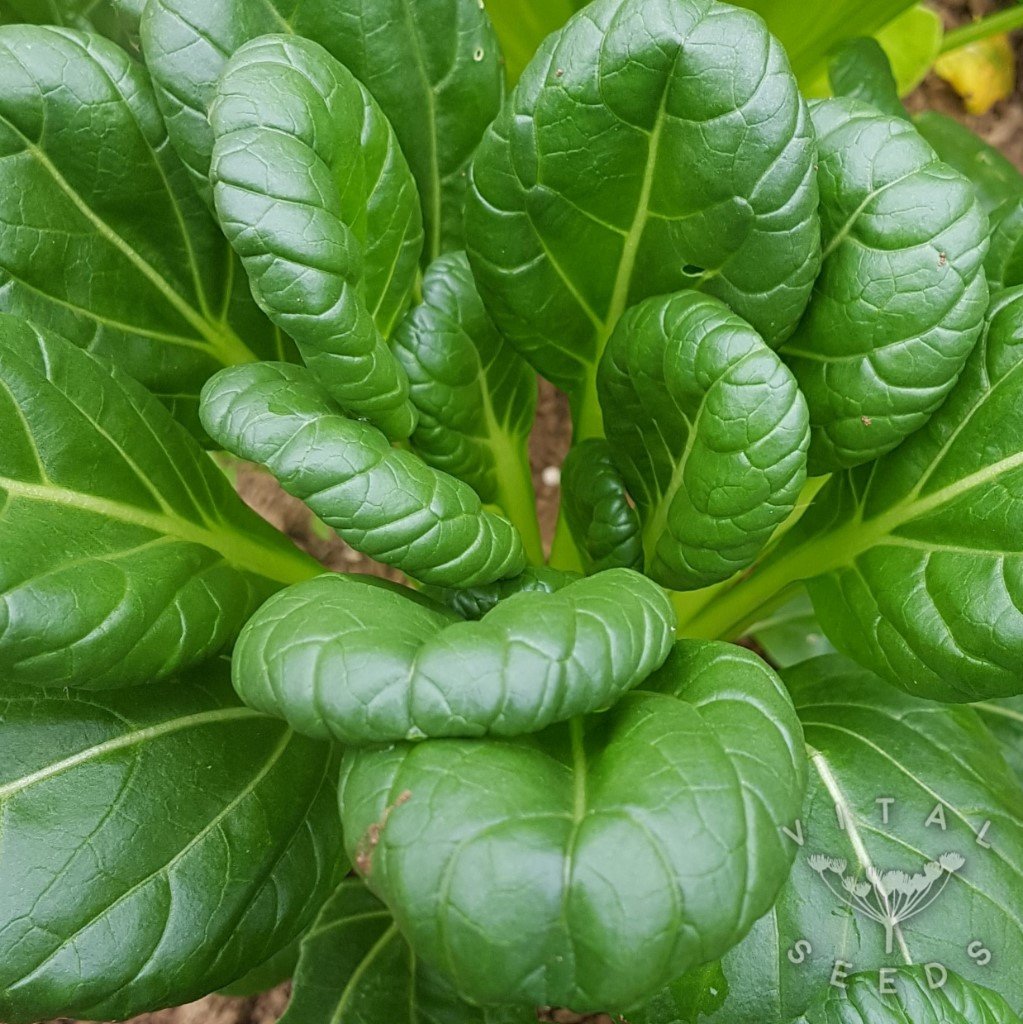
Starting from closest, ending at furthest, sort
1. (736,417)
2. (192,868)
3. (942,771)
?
(736,417) → (192,868) → (942,771)

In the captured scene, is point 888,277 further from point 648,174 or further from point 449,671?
point 449,671

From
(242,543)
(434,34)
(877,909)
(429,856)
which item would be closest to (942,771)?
(877,909)

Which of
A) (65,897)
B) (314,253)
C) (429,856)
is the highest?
(314,253)

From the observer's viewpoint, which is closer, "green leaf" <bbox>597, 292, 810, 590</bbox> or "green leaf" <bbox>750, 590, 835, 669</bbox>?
"green leaf" <bbox>597, 292, 810, 590</bbox>

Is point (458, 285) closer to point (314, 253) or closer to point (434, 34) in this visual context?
point (434, 34)

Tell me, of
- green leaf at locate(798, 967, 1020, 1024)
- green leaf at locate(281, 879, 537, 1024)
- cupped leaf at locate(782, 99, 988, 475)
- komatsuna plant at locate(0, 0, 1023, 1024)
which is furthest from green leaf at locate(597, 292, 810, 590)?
green leaf at locate(281, 879, 537, 1024)

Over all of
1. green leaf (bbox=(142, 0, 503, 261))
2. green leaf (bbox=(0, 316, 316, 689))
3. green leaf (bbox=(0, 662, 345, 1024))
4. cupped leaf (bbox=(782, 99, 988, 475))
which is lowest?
green leaf (bbox=(0, 662, 345, 1024))

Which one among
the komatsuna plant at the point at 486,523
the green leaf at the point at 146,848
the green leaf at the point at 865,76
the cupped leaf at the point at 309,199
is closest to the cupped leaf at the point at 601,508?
the komatsuna plant at the point at 486,523

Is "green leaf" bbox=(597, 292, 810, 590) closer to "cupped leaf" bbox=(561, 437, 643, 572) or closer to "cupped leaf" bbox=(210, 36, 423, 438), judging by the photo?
"cupped leaf" bbox=(561, 437, 643, 572)
